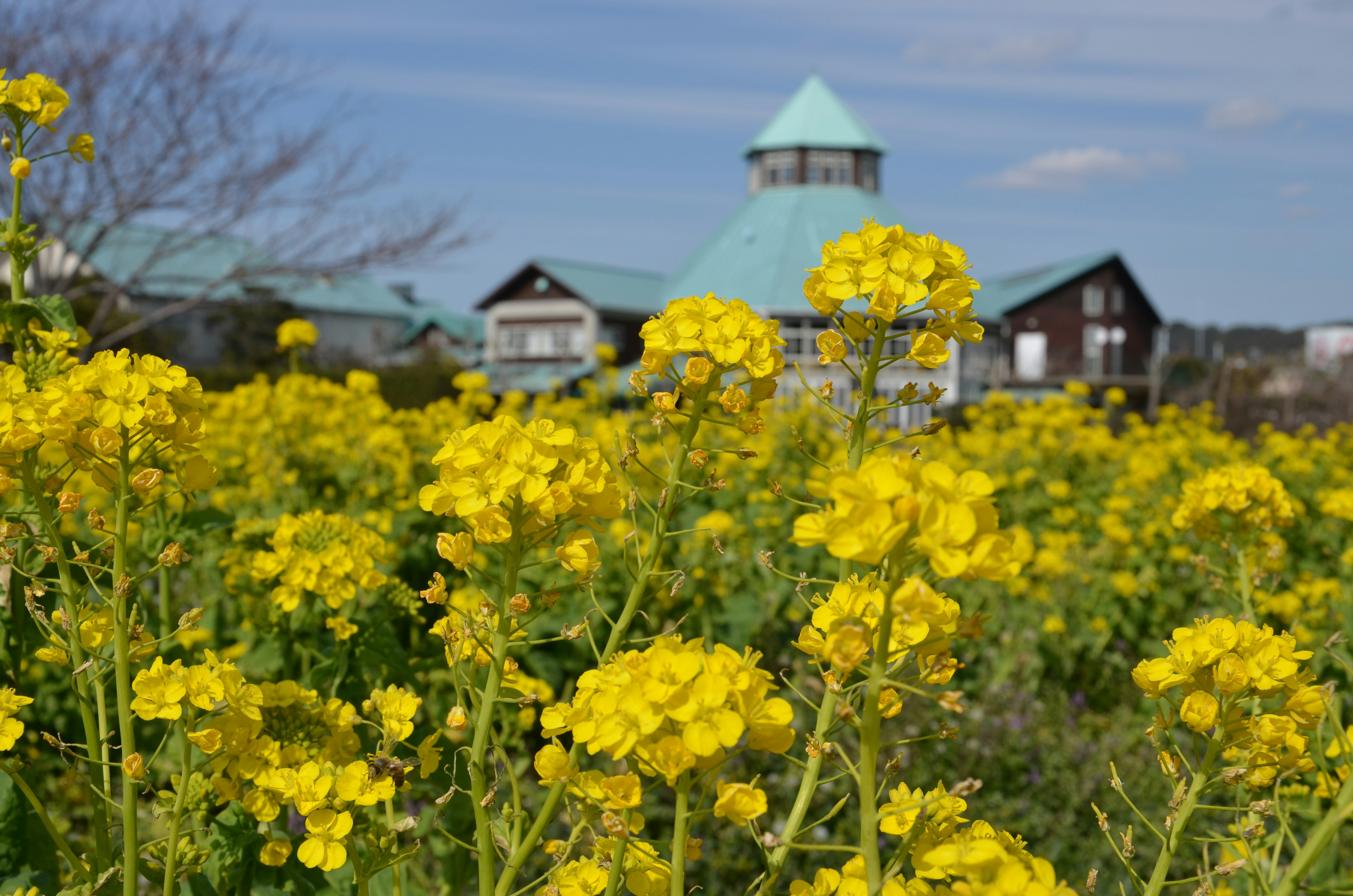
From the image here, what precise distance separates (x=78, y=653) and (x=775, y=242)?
3341 cm

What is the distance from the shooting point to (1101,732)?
16.1 ft

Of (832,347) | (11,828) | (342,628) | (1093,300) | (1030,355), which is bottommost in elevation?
(11,828)

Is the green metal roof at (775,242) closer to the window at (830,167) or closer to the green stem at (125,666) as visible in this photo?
the window at (830,167)

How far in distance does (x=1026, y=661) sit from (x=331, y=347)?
100ft

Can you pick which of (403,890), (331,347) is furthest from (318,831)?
(331,347)

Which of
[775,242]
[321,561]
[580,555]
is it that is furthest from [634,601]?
[775,242]

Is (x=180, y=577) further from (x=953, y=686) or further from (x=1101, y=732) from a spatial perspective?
(x=1101, y=732)

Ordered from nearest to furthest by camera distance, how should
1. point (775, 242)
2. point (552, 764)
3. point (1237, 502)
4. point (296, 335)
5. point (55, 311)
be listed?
point (552, 764) < point (55, 311) < point (1237, 502) < point (296, 335) < point (775, 242)

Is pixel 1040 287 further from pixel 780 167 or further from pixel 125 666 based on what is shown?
pixel 125 666

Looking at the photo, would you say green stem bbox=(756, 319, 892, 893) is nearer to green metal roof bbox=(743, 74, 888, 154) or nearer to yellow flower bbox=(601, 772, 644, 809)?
yellow flower bbox=(601, 772, 644, 809)

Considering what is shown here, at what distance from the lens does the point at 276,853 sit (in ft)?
4.97

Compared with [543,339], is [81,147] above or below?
below

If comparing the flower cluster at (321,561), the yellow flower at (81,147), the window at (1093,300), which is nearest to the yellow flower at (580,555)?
the flower cluster at (321,561)

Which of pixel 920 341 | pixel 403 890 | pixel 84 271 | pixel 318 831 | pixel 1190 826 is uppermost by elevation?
pixel 84 271
